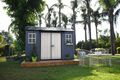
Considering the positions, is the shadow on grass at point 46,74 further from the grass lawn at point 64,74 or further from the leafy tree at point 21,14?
the leafy tree at point 21,14

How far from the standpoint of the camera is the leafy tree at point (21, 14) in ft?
75.6

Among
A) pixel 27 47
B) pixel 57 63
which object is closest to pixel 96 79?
pixel 57 63

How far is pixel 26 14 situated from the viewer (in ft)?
77.5

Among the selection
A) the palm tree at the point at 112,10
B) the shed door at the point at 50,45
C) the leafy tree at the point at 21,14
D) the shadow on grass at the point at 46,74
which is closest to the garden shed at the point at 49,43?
the shed door at the point at 50,45

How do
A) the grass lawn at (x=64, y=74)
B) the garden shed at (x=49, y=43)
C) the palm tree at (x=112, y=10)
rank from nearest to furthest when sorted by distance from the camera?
the grass lawn at (x=64, y=74) → the garden shed at (x=49, y=43) → the palm tree at (x=112, y=10)

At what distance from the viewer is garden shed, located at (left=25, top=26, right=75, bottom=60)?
50.7 feet

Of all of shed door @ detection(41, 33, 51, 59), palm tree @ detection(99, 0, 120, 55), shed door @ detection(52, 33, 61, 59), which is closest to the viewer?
shed door @ detection(41, 33, 51, 59)

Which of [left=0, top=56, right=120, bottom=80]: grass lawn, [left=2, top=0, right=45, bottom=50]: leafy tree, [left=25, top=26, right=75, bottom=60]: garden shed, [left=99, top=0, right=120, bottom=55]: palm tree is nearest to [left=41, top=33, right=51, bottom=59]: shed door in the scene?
[left=25, top=26, right=75, bottom=60]: garden shed

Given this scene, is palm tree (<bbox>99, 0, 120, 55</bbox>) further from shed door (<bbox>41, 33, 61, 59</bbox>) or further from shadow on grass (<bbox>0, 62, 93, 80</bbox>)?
shadow on grass (<bbox>0, 62, 93, 80</bbox>)

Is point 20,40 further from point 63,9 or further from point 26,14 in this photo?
point 63,9

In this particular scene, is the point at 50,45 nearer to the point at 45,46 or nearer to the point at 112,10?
the point at 45,46

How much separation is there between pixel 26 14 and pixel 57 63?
10.9 m

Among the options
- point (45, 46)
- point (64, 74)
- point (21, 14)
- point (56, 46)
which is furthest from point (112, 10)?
point (64, 74)

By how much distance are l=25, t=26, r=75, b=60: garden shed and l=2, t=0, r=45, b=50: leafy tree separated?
7352 mm
